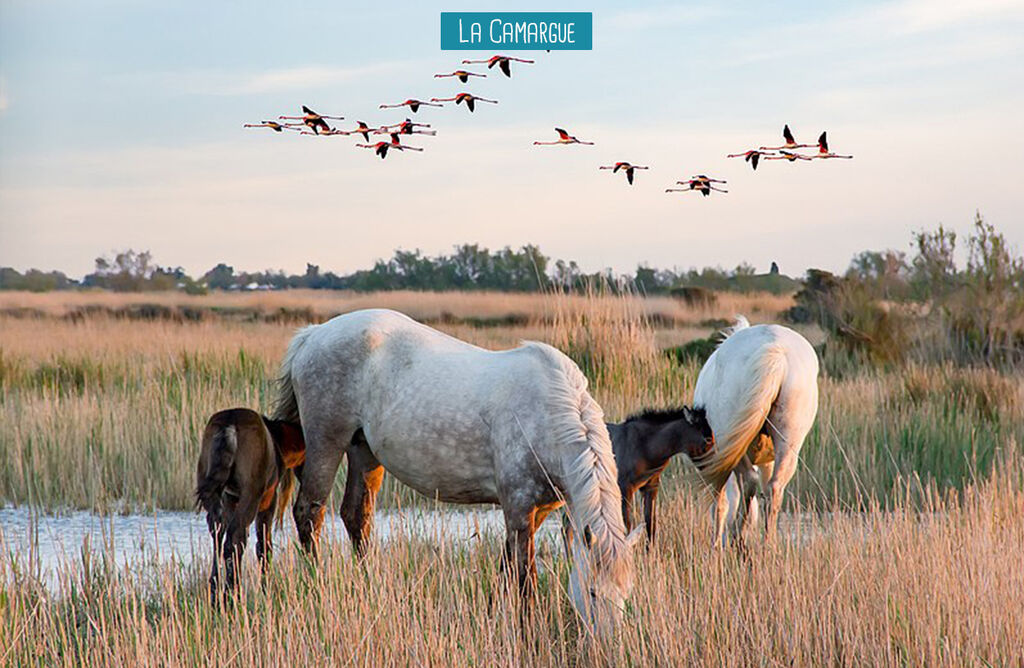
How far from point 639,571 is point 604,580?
0.78m

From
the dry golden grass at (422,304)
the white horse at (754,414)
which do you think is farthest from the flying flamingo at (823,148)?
the dry golden grass at (422,304)

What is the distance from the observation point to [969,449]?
9.87 metres

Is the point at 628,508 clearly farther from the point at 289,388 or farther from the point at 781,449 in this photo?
the point at 289,388

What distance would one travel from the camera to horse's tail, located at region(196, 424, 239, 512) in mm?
5676

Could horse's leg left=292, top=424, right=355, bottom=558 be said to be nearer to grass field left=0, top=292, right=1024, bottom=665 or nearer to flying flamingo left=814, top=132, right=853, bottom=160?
grass field left=0, top=292, right=1024, bottom=665

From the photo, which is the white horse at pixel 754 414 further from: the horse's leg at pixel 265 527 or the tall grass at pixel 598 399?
the horse's leg at pixel 265 527

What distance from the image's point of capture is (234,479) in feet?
19.0

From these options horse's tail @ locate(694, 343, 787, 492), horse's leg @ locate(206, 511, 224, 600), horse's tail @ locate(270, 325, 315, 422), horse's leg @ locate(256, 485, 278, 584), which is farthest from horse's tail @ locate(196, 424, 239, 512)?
horse's tail @ locate(694, 343, 787, 492)

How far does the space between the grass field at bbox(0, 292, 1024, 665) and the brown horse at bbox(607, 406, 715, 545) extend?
1.35 ft

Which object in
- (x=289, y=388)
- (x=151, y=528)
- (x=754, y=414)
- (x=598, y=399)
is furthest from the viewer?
(x=598, y=399)

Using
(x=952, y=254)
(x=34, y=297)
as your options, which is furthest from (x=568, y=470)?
(x=34, y=297)

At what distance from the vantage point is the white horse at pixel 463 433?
15.6 feet

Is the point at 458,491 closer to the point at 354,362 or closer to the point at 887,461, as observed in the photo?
the point at 354,362

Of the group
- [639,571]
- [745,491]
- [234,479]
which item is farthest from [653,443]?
[234,479]
